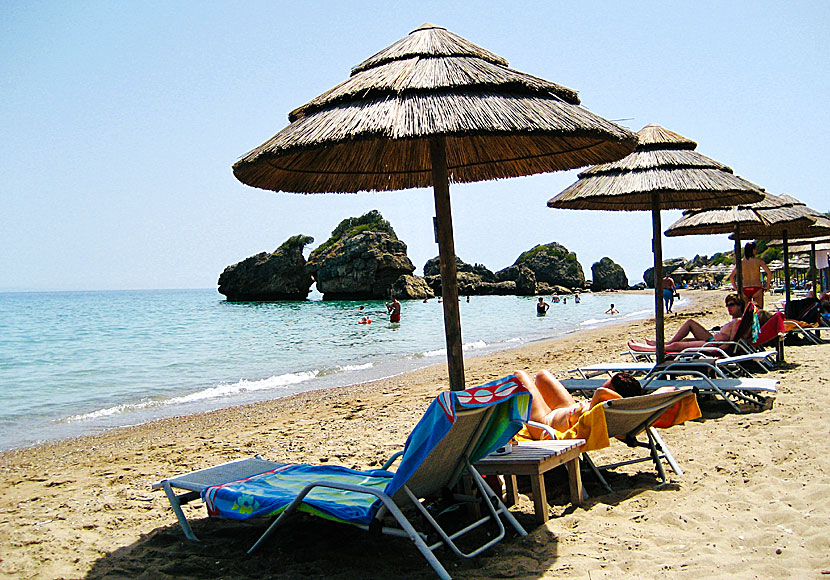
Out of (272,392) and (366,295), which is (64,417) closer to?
(272,392)

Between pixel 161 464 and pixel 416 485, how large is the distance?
3884 mm

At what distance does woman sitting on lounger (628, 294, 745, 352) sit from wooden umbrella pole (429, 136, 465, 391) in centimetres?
517

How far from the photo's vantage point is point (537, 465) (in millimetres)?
3379

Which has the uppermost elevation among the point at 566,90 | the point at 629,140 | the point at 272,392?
the point at 566,90

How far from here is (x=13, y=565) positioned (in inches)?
137

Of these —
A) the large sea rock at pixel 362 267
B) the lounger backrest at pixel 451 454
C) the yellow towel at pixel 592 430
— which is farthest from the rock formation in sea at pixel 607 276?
the lounger backrest at pixel 451 454

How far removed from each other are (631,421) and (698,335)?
4.84m

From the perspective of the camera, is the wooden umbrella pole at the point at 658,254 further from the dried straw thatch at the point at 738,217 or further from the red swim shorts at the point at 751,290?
the red swim shorts at the point at 751,290

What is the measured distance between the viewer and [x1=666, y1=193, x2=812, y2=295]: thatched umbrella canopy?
10.1 metres

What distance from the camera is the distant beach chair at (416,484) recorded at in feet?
9.19

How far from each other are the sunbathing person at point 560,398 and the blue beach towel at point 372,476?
1.10m

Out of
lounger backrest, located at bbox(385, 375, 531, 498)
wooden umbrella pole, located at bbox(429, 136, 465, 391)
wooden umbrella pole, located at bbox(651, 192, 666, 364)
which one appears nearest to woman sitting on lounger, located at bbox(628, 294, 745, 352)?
wooden umbrella pole, located at bbox(651, 192, 666, 364)

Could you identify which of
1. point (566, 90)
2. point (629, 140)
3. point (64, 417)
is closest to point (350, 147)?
point (566, 90)

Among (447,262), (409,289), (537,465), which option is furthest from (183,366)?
(409,289)
